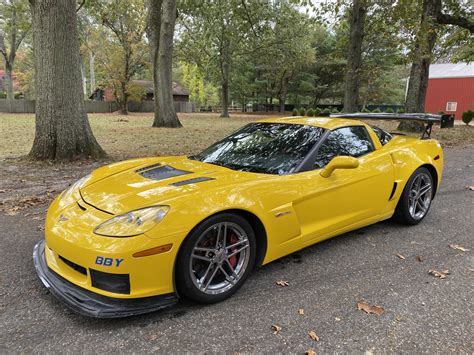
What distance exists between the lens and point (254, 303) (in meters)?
2.62

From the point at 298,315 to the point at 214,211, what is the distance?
0.94 m

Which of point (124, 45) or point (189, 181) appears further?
point (124, 45)

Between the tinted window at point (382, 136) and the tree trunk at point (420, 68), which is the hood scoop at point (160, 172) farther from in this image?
the tree trunk at point (420, 68)

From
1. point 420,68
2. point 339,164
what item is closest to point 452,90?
point 420,68

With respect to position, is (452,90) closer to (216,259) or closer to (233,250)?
(233,250)

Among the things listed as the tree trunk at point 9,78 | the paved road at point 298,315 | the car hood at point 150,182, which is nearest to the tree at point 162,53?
the car hood at point 150,182

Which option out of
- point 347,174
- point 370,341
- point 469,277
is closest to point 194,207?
point 370,341

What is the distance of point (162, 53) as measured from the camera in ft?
55.8

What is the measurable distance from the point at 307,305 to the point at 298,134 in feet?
5.56

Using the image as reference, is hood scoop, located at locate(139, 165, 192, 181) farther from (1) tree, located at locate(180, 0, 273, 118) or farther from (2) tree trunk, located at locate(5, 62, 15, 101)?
(2) tree trunk, located at locate(5, 62, 15, 101)

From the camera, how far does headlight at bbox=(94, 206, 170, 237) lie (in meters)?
2.28

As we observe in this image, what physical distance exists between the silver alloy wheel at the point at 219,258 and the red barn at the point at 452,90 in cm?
3650

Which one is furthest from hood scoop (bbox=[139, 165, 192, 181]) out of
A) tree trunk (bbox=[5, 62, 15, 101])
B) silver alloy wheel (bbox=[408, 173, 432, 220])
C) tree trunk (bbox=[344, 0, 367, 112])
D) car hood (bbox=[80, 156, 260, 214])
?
tree trunk (bbox=[5, 62, 15, 101])

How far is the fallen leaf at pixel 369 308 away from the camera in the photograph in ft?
8.34
